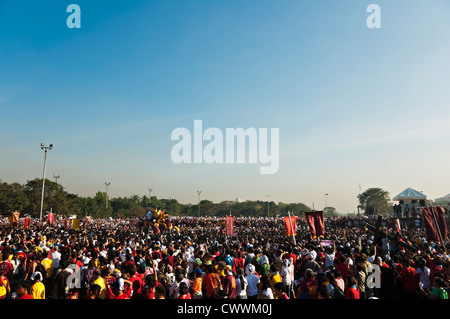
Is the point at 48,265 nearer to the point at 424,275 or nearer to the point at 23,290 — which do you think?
the point at 23,290

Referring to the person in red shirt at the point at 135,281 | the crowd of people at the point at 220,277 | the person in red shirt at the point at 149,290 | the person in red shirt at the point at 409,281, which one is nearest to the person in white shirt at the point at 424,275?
the crowd of people at the point at 220,277

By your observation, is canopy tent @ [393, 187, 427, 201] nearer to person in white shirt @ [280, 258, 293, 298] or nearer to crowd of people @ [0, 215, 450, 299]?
crowd of people @ [0, 215, 450, 299]

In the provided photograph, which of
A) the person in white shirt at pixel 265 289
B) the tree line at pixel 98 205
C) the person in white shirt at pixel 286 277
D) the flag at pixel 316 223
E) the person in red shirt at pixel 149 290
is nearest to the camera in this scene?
the person in red shirt at pixel 149 290

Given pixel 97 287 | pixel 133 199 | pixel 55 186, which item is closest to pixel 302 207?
pixel 133 199

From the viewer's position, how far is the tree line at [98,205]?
6388 cm

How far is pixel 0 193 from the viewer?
6206 centimetres

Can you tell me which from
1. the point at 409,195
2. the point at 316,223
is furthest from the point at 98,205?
the point at 316,223

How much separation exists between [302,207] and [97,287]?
5011 inches

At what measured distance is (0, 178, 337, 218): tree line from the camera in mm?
63875

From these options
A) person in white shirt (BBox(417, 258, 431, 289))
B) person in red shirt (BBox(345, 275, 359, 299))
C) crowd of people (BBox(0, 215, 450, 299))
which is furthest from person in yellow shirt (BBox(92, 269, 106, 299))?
person in white shirt (BBox(417, 258, 431, 289))

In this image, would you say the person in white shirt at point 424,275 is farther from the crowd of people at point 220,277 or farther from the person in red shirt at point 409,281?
the person in red shirt at point 409,281

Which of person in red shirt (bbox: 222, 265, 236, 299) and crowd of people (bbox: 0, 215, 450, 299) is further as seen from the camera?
person in red shirt (bbox: 222, 265, 236, 299)

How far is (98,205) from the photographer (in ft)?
320
